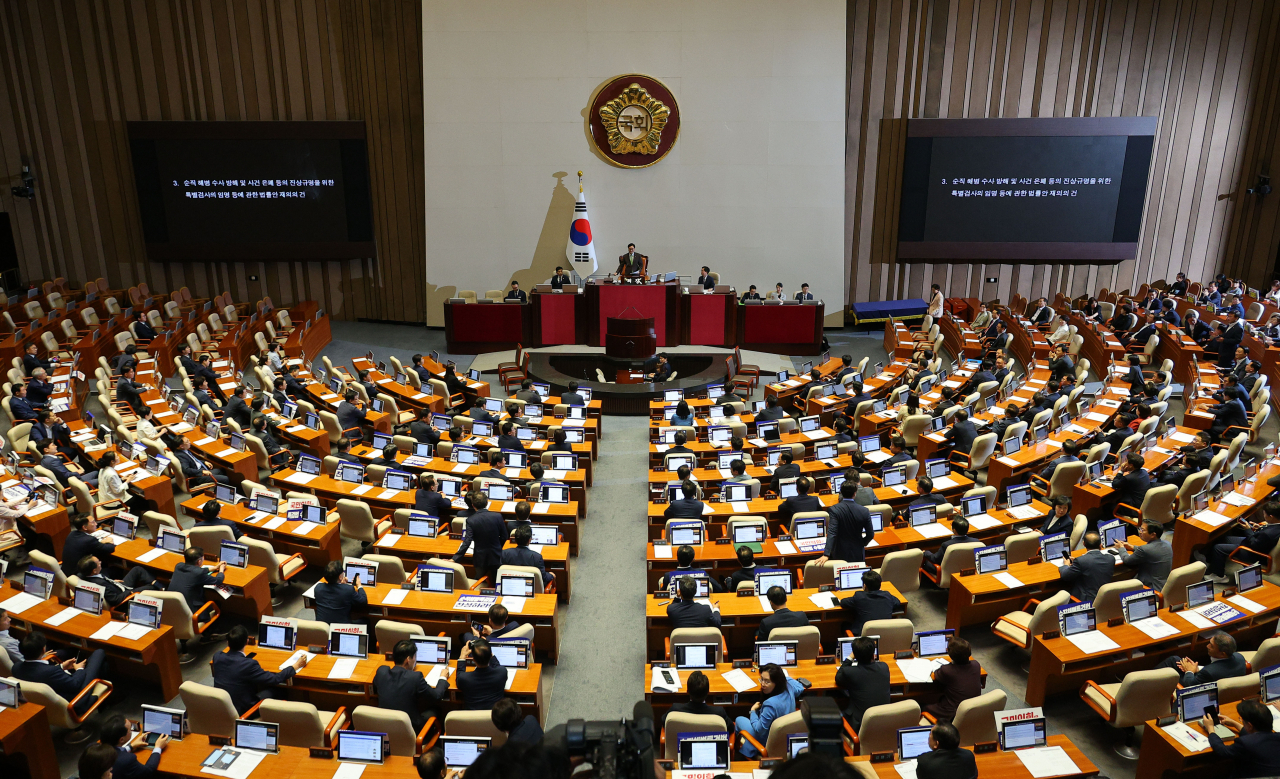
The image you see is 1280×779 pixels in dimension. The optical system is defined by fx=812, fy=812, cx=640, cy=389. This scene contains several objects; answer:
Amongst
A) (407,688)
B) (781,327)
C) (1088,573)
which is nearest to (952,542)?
(1088,573)

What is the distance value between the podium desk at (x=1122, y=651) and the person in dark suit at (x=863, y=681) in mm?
1672

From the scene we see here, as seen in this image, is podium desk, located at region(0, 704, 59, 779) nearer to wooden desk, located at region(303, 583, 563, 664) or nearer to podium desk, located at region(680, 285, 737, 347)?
wooden desk, located at region(303, 583, 563, 664)

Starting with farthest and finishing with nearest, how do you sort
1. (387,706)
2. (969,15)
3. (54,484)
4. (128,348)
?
(969,15)
(128,348)
(54,484)
(387,706)

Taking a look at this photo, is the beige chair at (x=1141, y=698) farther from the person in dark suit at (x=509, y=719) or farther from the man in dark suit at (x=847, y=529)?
the person in dark suit at (x=509, y=719)

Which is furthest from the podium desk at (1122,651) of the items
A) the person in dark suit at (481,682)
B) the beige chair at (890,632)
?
the person in dark suit at (481,682)

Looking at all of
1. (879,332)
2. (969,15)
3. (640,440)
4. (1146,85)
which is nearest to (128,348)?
(640,440)

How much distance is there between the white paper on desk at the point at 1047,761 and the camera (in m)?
5.38

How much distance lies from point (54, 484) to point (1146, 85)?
2393cm

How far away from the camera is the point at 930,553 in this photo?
348 inches

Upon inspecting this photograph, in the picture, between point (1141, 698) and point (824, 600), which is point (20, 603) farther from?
point (1141, 698)

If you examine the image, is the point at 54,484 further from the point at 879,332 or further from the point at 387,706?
the point at 879,332

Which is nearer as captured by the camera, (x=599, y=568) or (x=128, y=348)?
(x=599, y=568)

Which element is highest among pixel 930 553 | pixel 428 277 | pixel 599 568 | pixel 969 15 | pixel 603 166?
pixel 969 15

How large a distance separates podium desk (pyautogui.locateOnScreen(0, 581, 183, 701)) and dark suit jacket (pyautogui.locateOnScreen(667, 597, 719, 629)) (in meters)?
4.47
